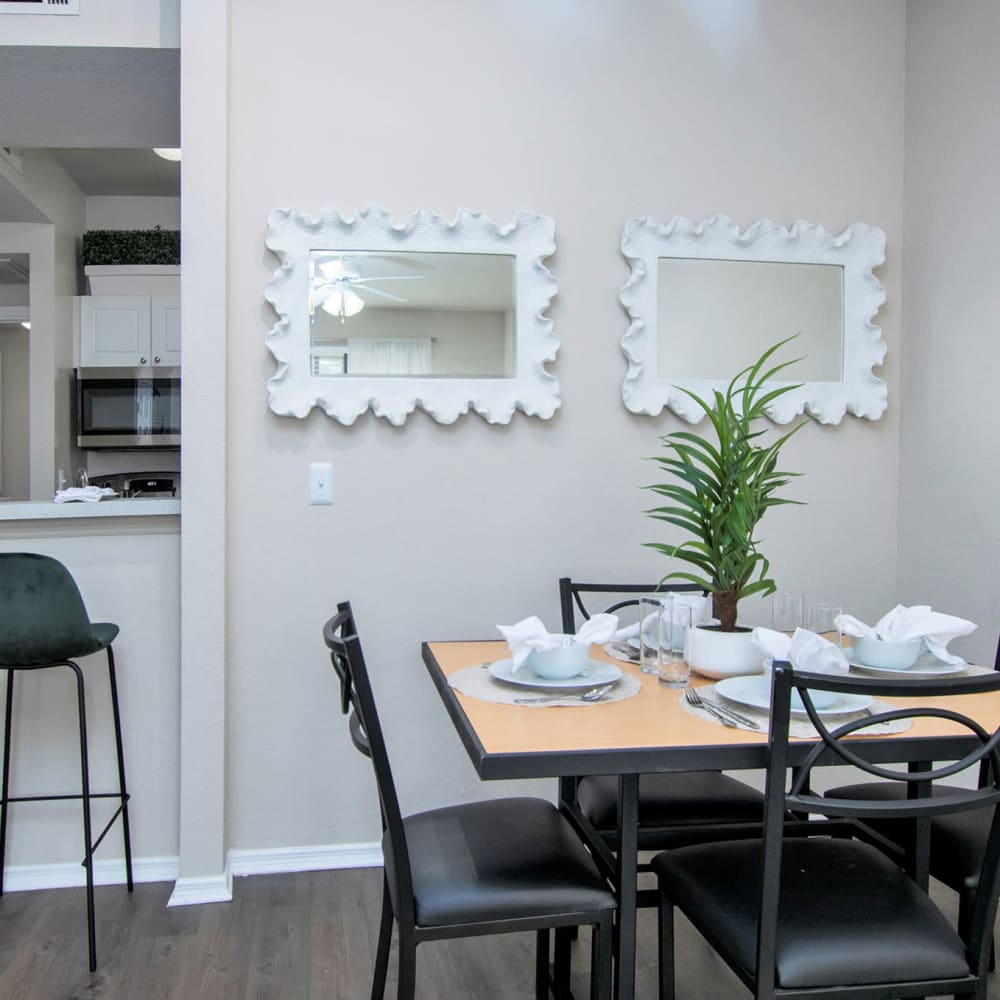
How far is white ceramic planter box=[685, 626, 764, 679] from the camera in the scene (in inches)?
65.2

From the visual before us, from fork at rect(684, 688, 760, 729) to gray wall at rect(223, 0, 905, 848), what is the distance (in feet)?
3.56

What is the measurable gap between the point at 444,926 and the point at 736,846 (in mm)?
530

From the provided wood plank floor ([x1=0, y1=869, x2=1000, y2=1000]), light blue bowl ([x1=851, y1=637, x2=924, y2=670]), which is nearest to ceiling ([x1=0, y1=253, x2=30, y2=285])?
wood plank floor ([x1=0, y1=869, x2=1000, y2=1000])

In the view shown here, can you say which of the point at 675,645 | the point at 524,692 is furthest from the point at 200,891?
the point at 675,645

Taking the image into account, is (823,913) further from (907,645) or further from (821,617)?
(821,617)

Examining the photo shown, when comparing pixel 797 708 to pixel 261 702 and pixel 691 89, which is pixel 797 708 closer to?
pixel 261 702

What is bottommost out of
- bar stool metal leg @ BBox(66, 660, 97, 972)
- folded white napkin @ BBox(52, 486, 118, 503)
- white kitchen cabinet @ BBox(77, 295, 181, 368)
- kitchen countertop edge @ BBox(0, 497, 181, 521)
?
bar stool metal leg @ BBox(66, 660, 97, 972)

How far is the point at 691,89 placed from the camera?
263 centimetres

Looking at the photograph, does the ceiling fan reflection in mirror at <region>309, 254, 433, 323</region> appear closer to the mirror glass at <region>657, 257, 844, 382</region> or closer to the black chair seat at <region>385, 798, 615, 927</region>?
the mirror glass at <region>657, 257, 844, 382</region>

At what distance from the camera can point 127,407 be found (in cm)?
523

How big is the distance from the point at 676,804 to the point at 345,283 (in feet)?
5.14

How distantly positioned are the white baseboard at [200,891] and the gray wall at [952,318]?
2088 mm

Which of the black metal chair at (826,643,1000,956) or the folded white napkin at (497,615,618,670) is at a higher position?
the folded white napkin at (497,615,618,670)

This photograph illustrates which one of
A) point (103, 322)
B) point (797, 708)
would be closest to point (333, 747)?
point (797, 708)
